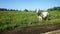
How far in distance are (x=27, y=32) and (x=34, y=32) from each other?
449 mm

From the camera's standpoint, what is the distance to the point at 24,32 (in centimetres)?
870

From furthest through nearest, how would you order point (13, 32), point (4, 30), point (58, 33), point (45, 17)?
point (45, 17)
point (4, 30)
point (13, 32)
point (58, 33)

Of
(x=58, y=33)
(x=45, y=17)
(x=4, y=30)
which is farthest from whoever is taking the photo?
(x=45, y=17)

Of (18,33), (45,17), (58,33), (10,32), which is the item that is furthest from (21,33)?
(45,17)

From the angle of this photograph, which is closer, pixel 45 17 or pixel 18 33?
pixel 18 33

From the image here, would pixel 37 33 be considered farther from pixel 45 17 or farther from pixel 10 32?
pixel 45 17

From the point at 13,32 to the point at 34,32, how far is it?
1337 millimetres

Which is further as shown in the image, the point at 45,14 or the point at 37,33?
the point at 45,14

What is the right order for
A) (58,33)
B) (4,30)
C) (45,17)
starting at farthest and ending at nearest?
1. (45,17)
2. (4,30)
3. (58,33)

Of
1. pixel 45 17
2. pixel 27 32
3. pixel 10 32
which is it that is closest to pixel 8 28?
pixel 10 32

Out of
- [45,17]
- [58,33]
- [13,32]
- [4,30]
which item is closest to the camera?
[58,33]

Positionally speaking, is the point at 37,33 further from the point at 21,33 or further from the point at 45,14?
the point at 45,14

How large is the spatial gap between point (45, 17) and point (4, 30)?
648cm

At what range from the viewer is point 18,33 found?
8.49 m
